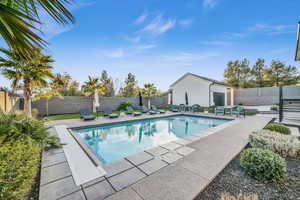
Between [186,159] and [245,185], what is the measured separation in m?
1.24

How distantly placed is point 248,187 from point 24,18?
3.86 m

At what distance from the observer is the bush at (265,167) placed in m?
2.28

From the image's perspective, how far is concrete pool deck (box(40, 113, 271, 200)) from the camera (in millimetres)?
1957

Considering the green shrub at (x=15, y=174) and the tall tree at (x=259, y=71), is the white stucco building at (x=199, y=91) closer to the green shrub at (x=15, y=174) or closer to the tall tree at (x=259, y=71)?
the tall tree at (x=259, y=71)

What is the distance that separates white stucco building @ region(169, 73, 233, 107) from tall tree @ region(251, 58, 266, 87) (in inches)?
470

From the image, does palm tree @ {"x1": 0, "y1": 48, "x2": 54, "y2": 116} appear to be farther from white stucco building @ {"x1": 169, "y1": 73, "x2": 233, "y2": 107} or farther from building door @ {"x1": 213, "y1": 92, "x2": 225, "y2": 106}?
building door @ {"x1": 213, "y1": 92, "x2": 225, "y2": 106}

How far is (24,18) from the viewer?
97 centimetres

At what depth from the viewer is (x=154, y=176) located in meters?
2.42

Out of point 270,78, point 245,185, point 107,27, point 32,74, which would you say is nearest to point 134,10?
point 107,27

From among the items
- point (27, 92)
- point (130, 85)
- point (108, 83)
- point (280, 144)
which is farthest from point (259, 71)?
point (27, 92)

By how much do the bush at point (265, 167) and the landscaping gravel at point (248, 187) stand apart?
0.11m

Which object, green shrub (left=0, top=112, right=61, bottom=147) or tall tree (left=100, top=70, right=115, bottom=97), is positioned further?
tall tree (left=100, top=70, right=115, bottom=97)

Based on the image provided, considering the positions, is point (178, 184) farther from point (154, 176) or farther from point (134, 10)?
point (134, 10)

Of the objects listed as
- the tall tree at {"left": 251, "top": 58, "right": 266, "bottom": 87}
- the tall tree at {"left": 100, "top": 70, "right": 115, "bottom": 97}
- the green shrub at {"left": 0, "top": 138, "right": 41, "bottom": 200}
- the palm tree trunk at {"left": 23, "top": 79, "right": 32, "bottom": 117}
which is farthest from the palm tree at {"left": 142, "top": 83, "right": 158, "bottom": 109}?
the tall tree at {"left": 251, "top": 58, "right": 266, "bottom": 87}
